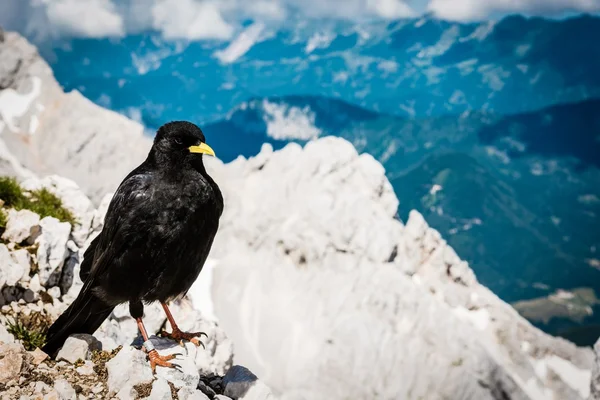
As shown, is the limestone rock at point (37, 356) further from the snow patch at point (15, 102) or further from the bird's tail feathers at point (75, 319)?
the snow patch at point (15, 102)

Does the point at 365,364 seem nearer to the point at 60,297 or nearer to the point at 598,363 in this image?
the point at 598,363

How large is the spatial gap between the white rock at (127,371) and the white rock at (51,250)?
3271 mm

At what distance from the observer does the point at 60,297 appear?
25.4ft

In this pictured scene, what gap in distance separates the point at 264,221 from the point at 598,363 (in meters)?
31.7

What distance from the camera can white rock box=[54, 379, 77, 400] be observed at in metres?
4.63

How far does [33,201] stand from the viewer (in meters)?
9.92

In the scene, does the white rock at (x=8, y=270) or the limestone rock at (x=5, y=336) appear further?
the white rock at (x=8, y=270)

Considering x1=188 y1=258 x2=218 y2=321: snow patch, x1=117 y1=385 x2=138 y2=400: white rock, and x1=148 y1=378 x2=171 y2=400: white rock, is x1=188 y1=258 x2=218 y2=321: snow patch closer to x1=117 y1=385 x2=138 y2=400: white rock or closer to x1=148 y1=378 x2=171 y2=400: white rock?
x1=148 y1=378 x2=171 y2=400: white rock

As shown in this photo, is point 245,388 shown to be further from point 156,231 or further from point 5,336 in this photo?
point 5,336

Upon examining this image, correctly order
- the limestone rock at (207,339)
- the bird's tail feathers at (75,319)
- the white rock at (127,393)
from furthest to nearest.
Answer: the limestone rock at (207,339) < the bird's tail feathers at (75,319) < the white rock at (127,393)

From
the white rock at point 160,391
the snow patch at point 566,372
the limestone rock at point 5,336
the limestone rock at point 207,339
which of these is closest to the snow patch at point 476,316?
the snow patch at point 566,372

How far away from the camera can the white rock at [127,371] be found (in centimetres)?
495

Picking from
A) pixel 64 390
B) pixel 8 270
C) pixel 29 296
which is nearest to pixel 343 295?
pixel 29 296

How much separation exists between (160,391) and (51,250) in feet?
13.8
